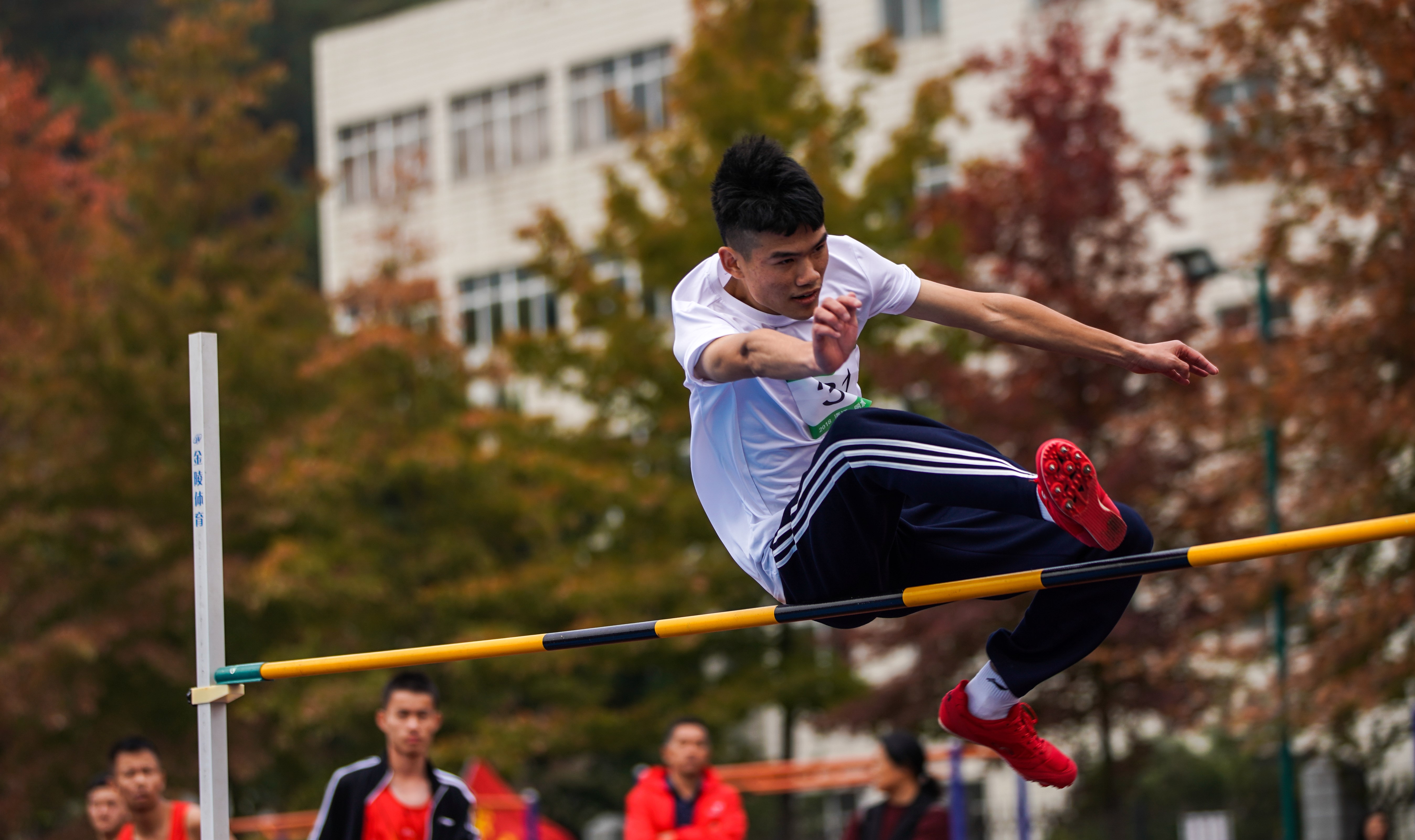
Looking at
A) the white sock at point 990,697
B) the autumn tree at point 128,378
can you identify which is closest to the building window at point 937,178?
the autumn tree at point 128,378

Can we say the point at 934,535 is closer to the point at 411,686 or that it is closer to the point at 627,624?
the point at 627,624

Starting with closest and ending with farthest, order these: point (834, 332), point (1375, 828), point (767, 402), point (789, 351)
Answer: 1. point (834, 332)
2. point (789, 351)
3. point (767, 402)
4. point (1375, 828)

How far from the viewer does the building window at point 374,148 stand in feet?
116

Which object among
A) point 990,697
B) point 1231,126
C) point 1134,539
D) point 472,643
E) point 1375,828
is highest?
Answer: point 1231,126

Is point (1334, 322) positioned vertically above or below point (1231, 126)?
below

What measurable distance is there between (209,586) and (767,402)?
7.43 ft

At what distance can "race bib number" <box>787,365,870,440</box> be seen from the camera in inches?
194

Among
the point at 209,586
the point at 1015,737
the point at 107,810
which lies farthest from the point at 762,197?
the point at 107,810

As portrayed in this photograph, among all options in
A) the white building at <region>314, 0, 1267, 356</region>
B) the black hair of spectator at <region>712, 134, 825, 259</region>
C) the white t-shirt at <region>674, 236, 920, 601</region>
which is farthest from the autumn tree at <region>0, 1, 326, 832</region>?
the black hair of spectator at <region>712, 134, 825, 259</region>

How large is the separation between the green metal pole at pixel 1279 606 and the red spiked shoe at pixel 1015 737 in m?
8.85

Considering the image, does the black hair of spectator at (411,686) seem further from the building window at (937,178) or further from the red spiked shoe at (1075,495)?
the building window at (937,178)

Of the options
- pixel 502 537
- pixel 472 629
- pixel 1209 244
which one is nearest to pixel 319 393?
pixel 502 537

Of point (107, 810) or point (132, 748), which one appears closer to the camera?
point (132, 748)

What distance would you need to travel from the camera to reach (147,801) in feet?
27.1
